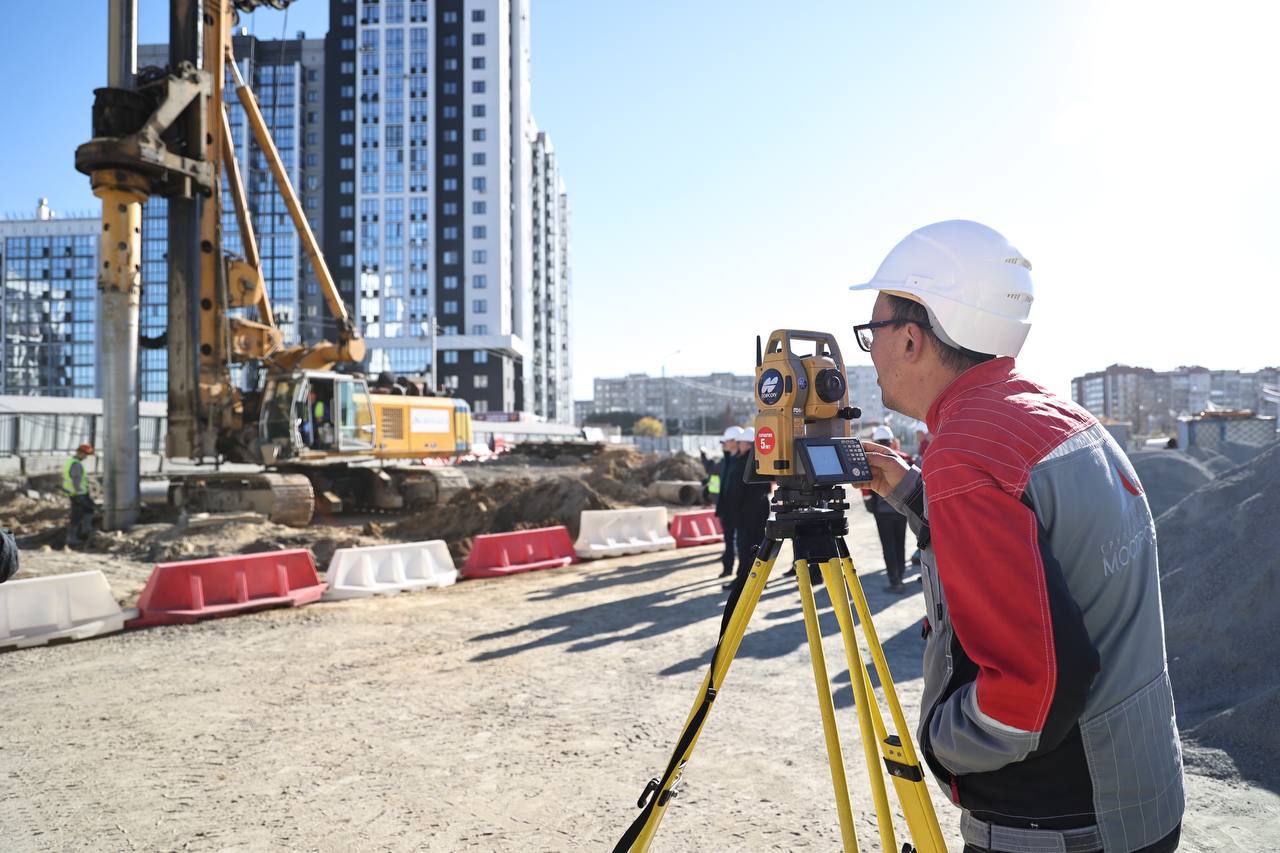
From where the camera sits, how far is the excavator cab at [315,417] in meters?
15.1

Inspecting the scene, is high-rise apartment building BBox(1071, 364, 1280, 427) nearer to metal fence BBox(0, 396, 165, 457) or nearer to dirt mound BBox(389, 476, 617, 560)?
dirt mound BBox(389, 476, 617, 560)

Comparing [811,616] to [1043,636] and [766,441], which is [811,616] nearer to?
[766,441]

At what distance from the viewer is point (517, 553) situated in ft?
35.6

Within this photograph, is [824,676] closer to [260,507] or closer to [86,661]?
[86,661]

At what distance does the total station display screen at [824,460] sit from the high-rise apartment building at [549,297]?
9142cm

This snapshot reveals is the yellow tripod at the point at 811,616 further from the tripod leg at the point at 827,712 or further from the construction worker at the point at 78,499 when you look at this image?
the construction worker at the point at 78,499

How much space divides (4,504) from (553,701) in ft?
64.6

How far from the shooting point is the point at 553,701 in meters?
5.34

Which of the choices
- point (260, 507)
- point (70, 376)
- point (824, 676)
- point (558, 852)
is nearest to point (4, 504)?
point (260, 507)

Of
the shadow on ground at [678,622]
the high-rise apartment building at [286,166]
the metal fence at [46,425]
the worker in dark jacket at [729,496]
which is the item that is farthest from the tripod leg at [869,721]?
the high-rise apartment building at [286,166]

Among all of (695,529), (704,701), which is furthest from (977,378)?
(695,529)

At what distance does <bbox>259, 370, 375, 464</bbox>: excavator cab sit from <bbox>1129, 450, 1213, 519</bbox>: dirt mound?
14592 millimetres

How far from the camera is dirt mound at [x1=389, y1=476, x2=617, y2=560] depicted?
1470 centimetres

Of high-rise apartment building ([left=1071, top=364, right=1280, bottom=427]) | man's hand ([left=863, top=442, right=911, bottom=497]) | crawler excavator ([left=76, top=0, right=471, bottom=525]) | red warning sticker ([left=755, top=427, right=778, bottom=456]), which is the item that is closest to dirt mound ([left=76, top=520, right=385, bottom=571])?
crawler excavator ([left=76, top=0, right=471, bottom=525])
